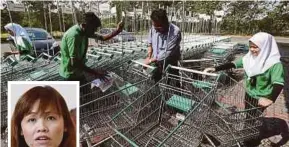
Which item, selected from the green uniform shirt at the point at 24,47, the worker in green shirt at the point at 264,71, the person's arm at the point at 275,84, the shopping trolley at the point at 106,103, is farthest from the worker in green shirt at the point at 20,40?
the person's arm at the point at 275,84

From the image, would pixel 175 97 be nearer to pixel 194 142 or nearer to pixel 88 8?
pixel 194 142

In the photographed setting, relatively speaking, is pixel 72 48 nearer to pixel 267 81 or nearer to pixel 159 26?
pixel 159 26

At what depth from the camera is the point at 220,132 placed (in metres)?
2.50

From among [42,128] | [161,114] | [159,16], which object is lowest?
[161,114]

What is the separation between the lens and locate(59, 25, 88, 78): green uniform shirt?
2.65 meters

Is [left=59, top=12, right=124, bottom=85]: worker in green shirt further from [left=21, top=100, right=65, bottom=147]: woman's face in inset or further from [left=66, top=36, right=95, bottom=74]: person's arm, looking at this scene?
[left=21, top=100, right=65, bottom=147]: woman's face in inset

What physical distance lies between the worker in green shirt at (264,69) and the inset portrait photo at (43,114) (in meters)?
1.54

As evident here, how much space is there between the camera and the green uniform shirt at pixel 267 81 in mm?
2521

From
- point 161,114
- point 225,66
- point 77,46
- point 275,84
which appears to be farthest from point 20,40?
point 275,84

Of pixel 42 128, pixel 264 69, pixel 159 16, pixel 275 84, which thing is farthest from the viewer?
pixel 159 16

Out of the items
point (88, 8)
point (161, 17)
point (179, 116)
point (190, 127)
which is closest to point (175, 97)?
point (179, 116)

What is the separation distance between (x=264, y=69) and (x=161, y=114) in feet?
3.19

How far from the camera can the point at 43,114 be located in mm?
1729

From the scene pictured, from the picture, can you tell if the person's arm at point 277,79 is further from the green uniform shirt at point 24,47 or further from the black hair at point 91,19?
the green uniform shirt at point 24,47
